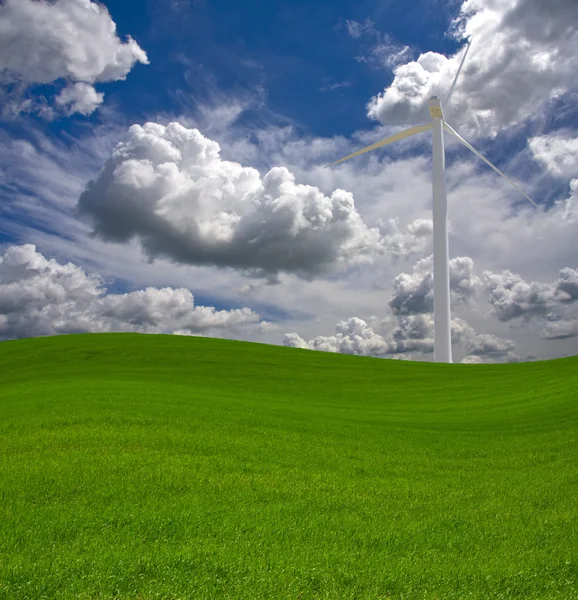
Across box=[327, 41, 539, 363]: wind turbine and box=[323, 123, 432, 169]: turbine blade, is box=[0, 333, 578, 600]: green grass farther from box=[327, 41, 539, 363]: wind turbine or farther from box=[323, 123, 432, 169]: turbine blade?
box=[323, 123, 432, 169]: turbine blade

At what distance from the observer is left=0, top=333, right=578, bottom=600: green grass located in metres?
8.10

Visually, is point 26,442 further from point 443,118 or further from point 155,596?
point 443,118

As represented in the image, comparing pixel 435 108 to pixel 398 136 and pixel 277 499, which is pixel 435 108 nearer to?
pixel 398 136

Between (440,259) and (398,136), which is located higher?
(398,136)

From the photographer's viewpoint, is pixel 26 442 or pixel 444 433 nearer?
pixel 26 442

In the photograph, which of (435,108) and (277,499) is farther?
(435,108)

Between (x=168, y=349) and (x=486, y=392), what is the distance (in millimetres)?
30906

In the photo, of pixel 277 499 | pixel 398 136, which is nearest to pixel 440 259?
pixel 398 136

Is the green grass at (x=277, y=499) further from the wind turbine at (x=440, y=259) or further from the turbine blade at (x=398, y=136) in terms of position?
the turbine blade at (x=398, y=136)

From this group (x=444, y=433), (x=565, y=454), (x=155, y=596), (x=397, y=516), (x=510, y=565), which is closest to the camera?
(x=155, y=596)

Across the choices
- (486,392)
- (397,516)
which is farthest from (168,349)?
(397,516)

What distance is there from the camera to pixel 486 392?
1480 inches

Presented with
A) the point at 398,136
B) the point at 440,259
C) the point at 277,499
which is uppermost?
the point at 398,136

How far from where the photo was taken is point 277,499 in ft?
39.1
